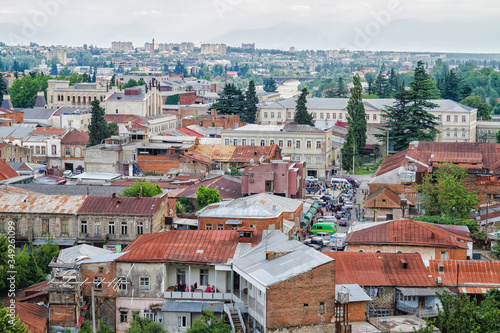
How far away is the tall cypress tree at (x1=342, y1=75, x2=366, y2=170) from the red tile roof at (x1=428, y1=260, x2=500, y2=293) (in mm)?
33565

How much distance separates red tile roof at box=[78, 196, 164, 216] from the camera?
113ft

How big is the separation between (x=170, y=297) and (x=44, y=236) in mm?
10180

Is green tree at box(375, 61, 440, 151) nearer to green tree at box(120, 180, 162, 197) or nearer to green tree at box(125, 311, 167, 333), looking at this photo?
green tree at box(120, 180, 162, 197)

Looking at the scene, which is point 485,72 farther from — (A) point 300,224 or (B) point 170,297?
(B) point 170,297

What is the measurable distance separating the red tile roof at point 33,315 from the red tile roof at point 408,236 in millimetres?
12879

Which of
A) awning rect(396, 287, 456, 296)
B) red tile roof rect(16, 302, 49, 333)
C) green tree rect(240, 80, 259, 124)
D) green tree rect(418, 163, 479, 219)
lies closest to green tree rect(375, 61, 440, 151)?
green tree rect(418, 163, 479, 219)

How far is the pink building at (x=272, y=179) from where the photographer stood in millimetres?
43906

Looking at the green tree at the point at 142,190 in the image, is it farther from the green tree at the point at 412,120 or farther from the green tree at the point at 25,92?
the green tree at the point at 25,92

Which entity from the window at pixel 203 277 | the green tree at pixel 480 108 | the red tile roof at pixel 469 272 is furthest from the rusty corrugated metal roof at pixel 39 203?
the green tree at pixel 480 108

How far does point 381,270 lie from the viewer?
94.7 ft

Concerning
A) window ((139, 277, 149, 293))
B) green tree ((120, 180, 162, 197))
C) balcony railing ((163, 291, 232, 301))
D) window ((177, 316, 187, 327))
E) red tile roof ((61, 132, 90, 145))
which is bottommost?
window ((177, 316, 187, 327))

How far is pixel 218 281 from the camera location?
26.8 metres

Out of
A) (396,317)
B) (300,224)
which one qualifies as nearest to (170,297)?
(396,317)

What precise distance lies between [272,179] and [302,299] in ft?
67.1
